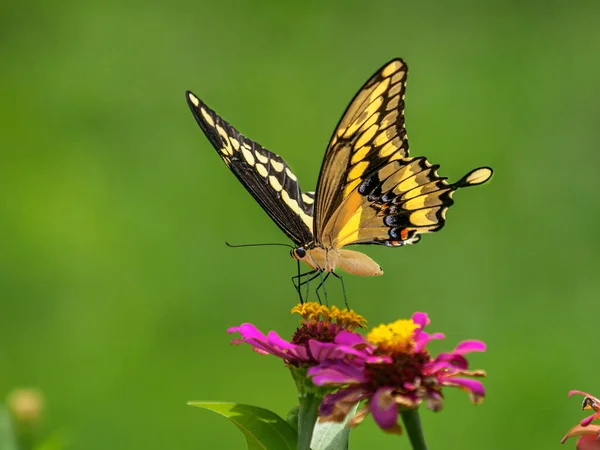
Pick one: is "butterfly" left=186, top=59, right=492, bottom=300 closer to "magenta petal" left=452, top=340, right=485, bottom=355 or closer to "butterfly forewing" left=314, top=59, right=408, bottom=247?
"butterfly forewing" left=314, top=59, right=408, bottom=247

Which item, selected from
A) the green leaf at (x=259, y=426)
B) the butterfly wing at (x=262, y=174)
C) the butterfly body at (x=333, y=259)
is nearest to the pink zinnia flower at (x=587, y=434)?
the green leaf at (x=259, y=426)

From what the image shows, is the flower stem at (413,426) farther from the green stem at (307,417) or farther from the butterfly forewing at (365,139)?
the butterfly forewing at (365,139)

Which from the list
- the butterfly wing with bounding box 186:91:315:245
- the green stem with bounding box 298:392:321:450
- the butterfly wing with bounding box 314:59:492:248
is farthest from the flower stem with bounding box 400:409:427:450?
the butterfly wing with bounding box 186:91:315:245

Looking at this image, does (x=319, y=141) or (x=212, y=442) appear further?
(x=319, y=141)

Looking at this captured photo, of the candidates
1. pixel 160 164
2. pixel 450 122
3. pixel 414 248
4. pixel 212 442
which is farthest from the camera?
pixel 450 122

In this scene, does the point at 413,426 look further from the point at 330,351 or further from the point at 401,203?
the point at 401,203

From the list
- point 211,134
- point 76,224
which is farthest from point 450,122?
point 211,134

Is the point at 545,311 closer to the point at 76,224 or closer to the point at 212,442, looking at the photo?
the point at 212,442
